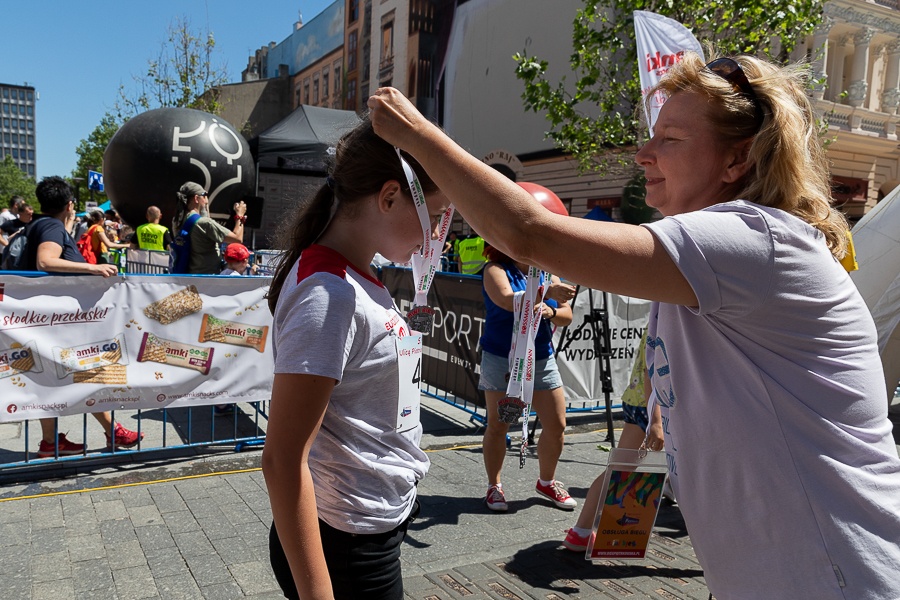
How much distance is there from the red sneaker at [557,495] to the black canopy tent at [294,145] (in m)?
12.4

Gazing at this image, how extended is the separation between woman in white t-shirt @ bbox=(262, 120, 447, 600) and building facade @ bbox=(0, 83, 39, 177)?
21110 cm

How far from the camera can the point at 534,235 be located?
118cm

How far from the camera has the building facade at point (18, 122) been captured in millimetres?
180875

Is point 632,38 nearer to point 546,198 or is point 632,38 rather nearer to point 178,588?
point 546,198

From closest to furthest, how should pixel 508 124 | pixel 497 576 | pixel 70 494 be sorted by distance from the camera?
pixel 497 576 < pixel 70 494 < pixel 508 124

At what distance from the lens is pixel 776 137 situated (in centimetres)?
134

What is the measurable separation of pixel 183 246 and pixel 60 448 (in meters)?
2.62

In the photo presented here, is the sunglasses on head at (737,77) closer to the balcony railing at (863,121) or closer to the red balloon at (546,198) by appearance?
the red balloon at (546,198)

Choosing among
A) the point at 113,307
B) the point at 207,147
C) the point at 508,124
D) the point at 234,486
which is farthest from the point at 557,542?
the point at 508,124

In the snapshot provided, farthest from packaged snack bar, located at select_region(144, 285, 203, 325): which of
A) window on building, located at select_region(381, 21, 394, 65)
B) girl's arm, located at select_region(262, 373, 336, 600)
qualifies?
window on building, located at select_region(381, 21, 394, 65)

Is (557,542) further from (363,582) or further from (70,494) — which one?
(70,494)

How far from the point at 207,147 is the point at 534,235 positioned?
11113 millimetres

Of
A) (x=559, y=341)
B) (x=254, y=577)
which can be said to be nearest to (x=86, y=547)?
(x=254, y=577)

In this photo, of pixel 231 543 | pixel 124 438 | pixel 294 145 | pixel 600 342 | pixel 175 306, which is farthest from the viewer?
pixel 294 145
